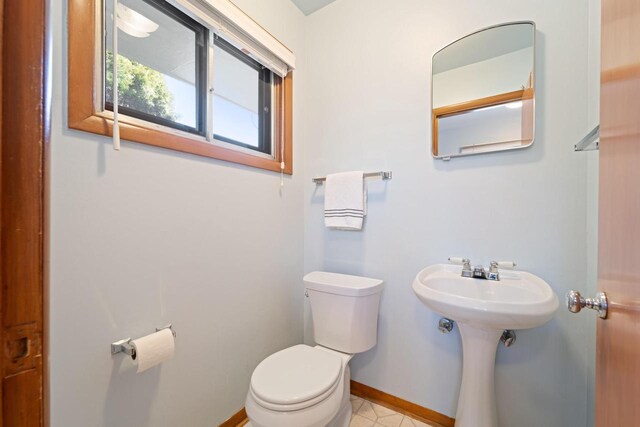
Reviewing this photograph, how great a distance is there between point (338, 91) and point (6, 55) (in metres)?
1.60

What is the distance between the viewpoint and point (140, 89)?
1.06 m

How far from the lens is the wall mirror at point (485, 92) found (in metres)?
1.16

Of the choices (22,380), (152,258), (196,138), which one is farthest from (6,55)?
(196,138)

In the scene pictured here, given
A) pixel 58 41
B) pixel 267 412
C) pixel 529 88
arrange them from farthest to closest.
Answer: pixel 529 88, pixel 267 412, pixel 58 41

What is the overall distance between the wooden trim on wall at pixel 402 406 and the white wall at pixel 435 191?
0.04 meters

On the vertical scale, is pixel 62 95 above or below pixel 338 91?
below

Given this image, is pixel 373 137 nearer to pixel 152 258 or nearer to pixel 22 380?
pixel 152 258

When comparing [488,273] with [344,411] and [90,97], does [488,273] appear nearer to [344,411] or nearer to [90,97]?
[344,411]

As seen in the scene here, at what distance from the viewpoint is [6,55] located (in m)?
0.28

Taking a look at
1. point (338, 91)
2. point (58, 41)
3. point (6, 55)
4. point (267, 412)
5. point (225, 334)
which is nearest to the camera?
point (6, 55)

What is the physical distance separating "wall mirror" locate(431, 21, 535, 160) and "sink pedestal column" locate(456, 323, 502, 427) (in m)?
0.85

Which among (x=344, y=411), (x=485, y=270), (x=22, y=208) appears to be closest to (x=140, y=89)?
(x=22, y=208)

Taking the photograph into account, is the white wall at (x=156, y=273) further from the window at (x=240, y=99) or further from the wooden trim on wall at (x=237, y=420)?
the window at (x=240, y=99)

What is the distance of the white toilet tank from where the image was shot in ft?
4.42
